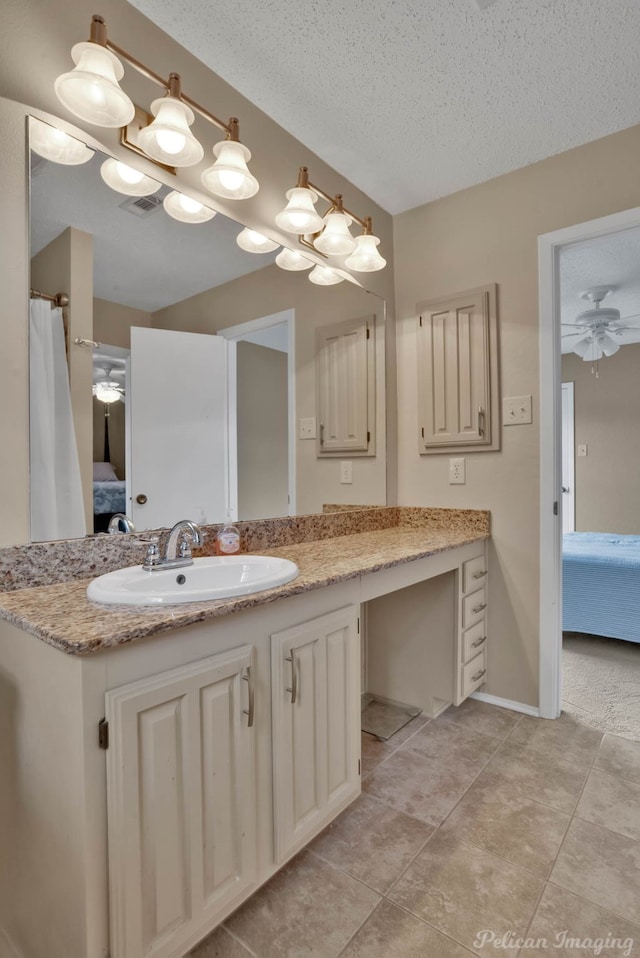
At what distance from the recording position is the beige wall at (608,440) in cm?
469

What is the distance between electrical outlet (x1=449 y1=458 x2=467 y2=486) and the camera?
7.57ft

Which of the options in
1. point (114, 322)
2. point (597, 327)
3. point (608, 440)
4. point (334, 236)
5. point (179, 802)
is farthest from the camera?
point (608, 440)

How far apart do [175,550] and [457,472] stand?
1.46 m

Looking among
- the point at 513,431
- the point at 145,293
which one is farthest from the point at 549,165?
the point at 145,293

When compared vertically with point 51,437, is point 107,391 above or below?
above

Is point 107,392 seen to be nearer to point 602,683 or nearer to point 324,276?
point 324,276

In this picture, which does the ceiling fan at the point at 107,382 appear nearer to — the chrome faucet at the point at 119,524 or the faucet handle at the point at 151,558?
the chrome faucet at the point at 119,524

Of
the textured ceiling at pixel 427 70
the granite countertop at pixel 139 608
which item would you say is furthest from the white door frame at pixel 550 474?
the granite countertop at pixel 139 608

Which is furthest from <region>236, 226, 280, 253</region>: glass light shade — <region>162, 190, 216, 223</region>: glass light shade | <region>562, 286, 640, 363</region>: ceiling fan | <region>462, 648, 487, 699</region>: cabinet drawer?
<region>562, 286, 640, 363</region>: ceiling fan

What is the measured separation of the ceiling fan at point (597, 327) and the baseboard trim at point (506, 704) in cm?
288

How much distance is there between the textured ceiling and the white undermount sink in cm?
155

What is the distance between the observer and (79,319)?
130 centimetres

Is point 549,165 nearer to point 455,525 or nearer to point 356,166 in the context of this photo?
point 356,166

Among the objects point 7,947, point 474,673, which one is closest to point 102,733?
point 7,947
